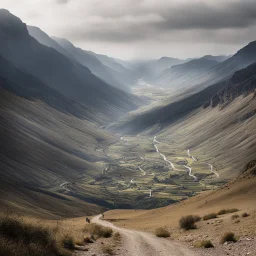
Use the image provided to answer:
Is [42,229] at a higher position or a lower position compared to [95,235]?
higher

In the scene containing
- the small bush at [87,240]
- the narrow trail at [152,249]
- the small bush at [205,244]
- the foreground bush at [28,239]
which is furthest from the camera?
the small bush at [87,240]

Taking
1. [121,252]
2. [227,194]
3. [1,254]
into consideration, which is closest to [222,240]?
[121,252]

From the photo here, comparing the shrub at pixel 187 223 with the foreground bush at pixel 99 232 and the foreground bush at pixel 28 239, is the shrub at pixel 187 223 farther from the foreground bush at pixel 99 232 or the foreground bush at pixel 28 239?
the foreground bush at pixel 28 239

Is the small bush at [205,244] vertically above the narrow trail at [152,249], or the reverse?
the small bush at [205,244]

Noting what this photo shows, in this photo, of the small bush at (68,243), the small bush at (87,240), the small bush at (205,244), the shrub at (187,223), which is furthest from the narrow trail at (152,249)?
the shrub at (187,223)

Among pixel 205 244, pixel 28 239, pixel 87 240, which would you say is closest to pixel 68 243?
pixel 28 239

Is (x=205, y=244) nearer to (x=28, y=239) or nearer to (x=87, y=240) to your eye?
(x=87, y=240)

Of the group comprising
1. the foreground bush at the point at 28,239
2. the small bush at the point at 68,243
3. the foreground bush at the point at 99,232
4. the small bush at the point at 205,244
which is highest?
the foreground bush at the point at 28,239

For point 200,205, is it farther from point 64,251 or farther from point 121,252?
point 64,251

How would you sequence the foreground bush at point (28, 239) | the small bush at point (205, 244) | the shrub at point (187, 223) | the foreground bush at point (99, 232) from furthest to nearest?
the shrub at point (187, 223) < the foreground bush at point (99, 232) < the small bush at point (205, 244) < the foreground bush at point (28, 239)
